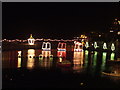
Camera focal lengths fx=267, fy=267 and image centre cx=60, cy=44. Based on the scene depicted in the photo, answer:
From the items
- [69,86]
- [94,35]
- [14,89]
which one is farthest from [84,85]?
[94,35]

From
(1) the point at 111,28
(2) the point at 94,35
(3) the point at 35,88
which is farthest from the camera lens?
(2) the point at 94,35

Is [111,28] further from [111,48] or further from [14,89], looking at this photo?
[14,89]

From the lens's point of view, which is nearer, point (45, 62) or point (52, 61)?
point (45, 62)

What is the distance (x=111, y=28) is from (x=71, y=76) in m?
23.5

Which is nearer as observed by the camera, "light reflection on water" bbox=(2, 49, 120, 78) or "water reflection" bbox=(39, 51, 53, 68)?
"light reflection on water" bbox=(2, 49, 120, 78)

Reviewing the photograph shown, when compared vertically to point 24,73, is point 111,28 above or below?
above

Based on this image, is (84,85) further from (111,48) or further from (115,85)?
(111,48)

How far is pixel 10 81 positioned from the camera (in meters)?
9.03

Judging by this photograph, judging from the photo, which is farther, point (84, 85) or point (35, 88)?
point (84, 85)

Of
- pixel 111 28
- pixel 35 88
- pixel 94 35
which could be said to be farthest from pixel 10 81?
pixel 94 35

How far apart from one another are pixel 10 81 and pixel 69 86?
6.75ft

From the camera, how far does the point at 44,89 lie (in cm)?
766

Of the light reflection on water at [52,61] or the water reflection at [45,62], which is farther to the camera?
the water reflection at [45,62]

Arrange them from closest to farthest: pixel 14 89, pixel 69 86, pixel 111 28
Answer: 1. pixel 14 89
2. pixel 69 86
3. pixel 111 28
